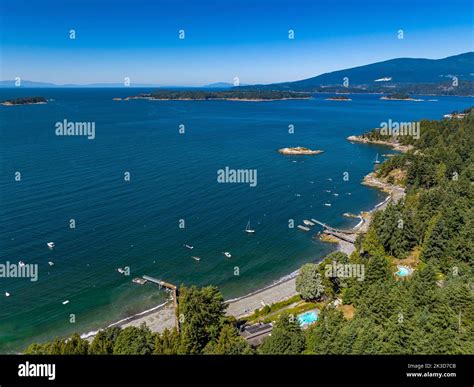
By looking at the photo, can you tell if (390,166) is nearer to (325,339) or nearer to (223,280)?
(223,280)

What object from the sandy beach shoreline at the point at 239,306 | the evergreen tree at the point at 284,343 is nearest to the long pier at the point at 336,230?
the sandy beach shoreline at the point at 239,306

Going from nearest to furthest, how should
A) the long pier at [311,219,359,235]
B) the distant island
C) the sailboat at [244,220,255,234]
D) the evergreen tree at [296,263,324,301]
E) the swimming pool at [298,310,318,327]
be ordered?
the swimming pool at [298,310,318,327] → the evergreen tree at [296,263,324,301] → the sailboat at [244,220,255,234] → the long pier at [311,219,359,235] → the distant island

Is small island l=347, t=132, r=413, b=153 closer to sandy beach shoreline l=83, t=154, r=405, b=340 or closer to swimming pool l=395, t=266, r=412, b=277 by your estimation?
swimming pool l=395, t=266, r=412, b=277

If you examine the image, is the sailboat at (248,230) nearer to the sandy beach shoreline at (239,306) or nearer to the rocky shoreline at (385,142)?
the sandy beach shoreline at (239,306)

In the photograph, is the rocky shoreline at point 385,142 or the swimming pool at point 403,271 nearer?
the swimming pool at point 403,271

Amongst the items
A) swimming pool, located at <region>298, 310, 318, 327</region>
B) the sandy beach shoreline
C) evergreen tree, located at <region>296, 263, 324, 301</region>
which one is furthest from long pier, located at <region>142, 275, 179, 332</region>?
swimming pool, located at <region>298, 310, 318, 327</region>

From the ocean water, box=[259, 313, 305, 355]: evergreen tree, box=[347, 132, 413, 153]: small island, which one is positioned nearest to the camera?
box=[259, 313, 305, 355]: evergreen tree

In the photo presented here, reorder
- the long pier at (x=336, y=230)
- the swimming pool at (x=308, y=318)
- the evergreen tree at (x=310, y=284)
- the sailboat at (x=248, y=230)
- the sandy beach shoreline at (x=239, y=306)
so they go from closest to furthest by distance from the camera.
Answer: the swimming pool at (x=308, y=318)
the sandy beach shoreline at (x=239, y=306)
the evergreen tree at (x=310, y=284)
the sailboat at (x=248, y=230)
the long pier at (x=336, y=230)
